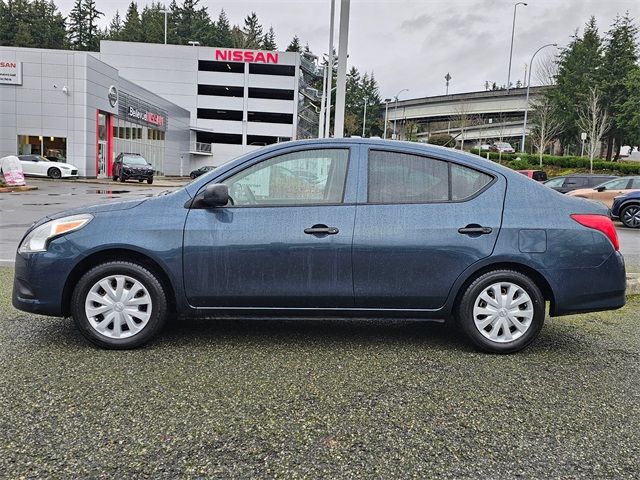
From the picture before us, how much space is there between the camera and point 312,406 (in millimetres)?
3186

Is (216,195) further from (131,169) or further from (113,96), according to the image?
(113,96)

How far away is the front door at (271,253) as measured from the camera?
3.96 metres

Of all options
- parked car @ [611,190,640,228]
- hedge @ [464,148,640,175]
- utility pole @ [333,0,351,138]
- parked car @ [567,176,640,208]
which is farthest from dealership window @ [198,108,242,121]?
utility pole @ [333,0,351,138]

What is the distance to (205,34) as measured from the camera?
101 meters

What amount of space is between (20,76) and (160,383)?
36.9 m

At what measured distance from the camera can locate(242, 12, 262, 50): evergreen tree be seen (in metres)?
108

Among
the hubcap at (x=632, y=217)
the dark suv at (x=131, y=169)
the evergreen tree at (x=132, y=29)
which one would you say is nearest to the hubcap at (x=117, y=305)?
the hubcap at (x=632, y=217)

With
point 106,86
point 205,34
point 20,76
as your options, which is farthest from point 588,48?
point 205,34

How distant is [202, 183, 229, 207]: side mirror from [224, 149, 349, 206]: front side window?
0.48 feet

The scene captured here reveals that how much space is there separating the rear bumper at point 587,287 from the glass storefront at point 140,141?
39.0 m

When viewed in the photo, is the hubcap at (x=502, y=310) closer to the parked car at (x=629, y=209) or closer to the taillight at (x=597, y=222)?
the taillight at (x=597, y=222)

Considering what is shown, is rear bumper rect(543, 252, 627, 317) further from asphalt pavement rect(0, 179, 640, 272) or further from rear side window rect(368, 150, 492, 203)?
asphalt pavement rect(0, 179, 640, 272)

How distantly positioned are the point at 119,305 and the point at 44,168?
32102mm

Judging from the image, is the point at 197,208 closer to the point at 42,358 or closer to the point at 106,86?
the point at 42,358
